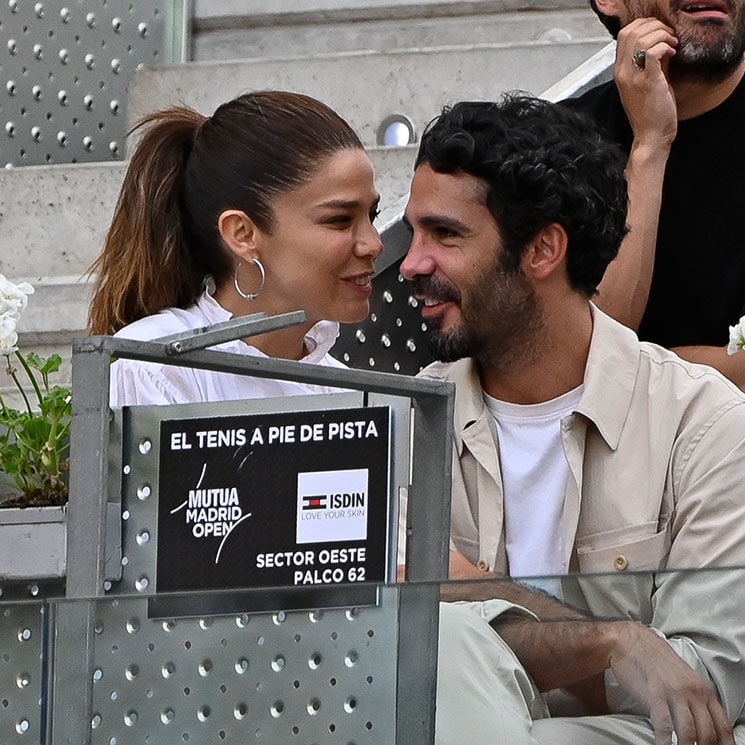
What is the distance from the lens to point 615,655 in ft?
5.57

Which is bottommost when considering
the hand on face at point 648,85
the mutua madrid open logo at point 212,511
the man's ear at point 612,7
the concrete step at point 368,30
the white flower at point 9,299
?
the mutua madrid open logo at point 212,511

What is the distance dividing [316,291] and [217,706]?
1.34 metres

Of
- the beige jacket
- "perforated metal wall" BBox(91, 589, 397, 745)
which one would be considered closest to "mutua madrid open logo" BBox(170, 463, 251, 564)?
"perforated metal wall" BBox(91, 589, 397, 745)

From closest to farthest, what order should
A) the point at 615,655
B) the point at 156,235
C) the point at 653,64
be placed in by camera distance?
the point at 615,655, the point at 156,235, the point at 653,64

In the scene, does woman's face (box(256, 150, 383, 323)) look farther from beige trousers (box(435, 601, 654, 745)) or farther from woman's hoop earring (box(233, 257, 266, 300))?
beige trousers (box(435, 601, 654, 745))

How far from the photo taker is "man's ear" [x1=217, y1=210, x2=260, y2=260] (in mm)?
3047

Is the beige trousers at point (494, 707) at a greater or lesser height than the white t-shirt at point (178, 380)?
lesser

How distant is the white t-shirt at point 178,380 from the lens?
271 centimetres

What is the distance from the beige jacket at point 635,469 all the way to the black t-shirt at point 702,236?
0.50 m

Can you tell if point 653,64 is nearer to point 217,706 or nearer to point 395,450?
point 395,450

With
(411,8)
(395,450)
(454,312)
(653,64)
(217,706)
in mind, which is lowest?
(217,706)

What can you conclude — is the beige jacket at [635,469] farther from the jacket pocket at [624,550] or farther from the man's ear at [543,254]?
the man's ear at [543,254]

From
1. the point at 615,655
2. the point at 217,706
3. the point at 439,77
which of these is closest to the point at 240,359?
the point at 217,706

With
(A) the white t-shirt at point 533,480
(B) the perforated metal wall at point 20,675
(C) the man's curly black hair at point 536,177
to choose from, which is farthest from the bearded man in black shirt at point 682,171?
(B) the perforated metal wall at point 20,675
